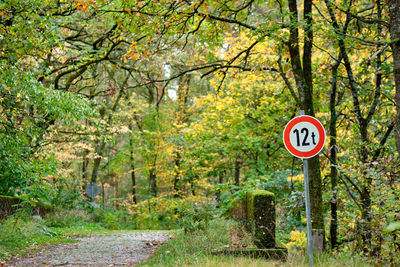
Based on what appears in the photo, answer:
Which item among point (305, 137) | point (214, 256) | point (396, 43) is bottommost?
point (214, 256)

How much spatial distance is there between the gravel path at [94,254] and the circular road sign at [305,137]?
4400 millimetres

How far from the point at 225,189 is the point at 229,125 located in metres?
3.26

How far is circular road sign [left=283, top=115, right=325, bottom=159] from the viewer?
5.98 m

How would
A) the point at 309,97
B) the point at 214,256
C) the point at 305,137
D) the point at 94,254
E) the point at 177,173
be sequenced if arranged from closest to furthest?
the point at 305,137 < the point at 214,256 < the point at 309,97 < the point at 94,254 < the point at 177,173

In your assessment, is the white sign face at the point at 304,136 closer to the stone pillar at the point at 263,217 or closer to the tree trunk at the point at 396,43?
the tree trunk at the point at 396,43

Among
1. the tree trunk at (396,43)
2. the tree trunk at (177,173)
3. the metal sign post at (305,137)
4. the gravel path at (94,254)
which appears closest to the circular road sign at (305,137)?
the metal sign post at (305,137)

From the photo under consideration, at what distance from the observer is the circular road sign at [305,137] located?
236 inches

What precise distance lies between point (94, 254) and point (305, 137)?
20.9 ft

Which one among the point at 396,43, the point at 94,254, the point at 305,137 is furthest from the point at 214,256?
the point at 396,43

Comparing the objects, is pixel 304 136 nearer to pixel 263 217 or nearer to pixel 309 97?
pixel 309 97

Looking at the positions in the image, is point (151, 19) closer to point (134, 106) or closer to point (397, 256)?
point (397, 256)

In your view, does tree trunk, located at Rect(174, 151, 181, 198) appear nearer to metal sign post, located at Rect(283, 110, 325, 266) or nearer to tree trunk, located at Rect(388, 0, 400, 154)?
metal sign post, located at Rect(283, 110, 325, 266)

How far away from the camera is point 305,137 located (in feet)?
19.9

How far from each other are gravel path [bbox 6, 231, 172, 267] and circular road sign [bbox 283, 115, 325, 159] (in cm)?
440
